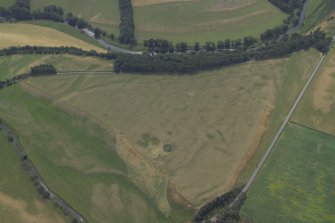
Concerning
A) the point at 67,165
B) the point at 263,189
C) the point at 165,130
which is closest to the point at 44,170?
the point at 67,165

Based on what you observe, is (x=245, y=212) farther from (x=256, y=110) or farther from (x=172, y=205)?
(x=256, y=110)

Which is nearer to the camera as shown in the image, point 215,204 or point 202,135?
point 215,204

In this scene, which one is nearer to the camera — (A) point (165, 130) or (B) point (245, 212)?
(B) point (245, 212)

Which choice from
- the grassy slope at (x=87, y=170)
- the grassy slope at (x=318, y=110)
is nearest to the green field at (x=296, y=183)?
the grassy slope at (x=318, y=110)

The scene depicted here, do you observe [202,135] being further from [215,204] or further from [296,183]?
[296,183]

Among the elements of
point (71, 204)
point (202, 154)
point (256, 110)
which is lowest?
point (71, 204)

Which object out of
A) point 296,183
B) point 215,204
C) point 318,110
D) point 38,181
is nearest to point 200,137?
point 215,204

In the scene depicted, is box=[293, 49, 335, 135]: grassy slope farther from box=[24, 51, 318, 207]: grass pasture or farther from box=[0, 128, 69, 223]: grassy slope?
box=[0, 128, 69, 223]: grassy slope

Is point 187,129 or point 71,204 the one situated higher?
point 187,129

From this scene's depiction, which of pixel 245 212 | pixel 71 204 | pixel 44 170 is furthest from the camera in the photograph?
pixel 44 170
